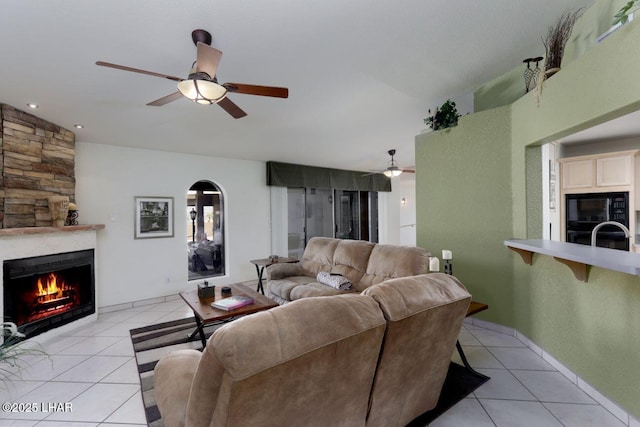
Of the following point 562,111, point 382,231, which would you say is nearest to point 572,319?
point 562,111

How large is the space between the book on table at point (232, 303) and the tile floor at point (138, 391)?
0.86 meters

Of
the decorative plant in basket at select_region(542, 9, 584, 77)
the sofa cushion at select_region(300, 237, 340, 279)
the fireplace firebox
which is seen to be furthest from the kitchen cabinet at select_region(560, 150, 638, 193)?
the fireplace firebox

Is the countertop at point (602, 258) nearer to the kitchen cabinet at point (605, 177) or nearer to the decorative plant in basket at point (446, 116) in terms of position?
the decorative plant in basket at point (446, 116)

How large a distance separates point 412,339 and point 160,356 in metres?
2.66

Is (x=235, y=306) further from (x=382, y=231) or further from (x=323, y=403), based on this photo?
(x=382, y=231)

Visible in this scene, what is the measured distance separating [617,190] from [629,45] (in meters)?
3.13

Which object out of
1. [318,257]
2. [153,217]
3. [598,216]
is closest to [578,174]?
[598,216]

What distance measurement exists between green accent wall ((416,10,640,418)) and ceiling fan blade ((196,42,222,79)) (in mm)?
2375

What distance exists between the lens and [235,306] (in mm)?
2721

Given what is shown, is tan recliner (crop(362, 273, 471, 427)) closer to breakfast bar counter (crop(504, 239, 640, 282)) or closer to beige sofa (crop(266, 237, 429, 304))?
breakfast bar counter (crop(504, 239, 640, 282))

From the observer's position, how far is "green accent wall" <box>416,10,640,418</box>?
182cm

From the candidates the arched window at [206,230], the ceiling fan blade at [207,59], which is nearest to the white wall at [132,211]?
the arched window at [206,230]

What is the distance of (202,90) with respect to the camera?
1.96 meters

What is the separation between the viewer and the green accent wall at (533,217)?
5.98 feet
